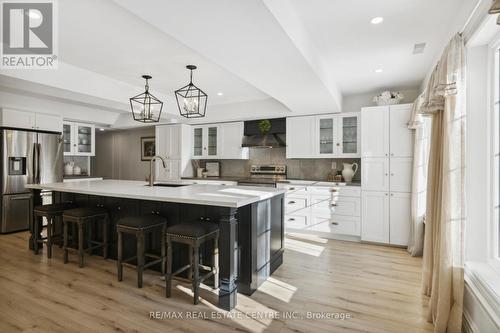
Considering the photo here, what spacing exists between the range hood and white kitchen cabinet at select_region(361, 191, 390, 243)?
6.08 feet

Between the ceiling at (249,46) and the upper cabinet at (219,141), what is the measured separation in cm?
125

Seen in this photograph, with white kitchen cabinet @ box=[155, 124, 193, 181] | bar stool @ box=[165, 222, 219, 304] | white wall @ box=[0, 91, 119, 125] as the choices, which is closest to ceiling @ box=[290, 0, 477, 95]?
bar stool @ box=[165, 222, 219, 304]

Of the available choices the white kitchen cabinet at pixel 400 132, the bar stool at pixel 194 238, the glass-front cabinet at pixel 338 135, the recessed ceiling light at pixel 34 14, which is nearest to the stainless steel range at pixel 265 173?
the glass-front cabinet at pixel 338 135

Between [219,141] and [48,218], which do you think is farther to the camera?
[219,141]

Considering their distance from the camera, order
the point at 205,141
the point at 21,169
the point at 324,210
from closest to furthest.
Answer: the point at 324,210
the point at 21,169
the point at 205,141

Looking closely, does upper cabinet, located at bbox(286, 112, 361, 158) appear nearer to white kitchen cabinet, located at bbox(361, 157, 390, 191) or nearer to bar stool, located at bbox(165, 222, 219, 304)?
white kitchen cabinet, located at bbox(361, 157, 390, 191)

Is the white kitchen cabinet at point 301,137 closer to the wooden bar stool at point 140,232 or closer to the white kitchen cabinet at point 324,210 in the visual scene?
the white kitchen cabinet at point 324,210

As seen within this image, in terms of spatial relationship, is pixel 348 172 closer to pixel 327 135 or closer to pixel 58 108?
pixel 327 135

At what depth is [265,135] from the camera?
5.37 metres

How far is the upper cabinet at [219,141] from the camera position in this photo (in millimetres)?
5594

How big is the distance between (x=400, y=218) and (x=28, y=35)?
5159mm

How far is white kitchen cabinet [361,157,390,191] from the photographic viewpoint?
4047 mm

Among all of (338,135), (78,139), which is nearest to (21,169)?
(78,139)

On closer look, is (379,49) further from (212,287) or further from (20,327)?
(20,327)
